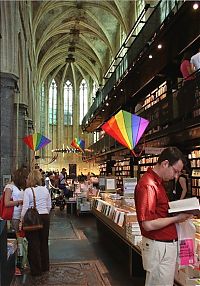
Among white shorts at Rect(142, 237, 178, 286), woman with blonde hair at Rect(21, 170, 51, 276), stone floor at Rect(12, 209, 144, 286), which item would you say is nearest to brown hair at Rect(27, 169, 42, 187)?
woman with blonde hair at Rect(21, 170, 51, 276)

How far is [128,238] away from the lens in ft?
17.6

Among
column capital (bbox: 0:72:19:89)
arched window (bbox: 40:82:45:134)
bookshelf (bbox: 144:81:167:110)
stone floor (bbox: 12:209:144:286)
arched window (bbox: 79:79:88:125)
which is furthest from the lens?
arched window (bbox: 79:79:88:125)

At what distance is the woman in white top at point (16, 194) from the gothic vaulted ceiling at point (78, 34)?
21.1 metres

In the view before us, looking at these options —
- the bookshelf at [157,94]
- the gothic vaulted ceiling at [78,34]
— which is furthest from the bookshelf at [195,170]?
the gothic vaulted ceiling at [78,34]

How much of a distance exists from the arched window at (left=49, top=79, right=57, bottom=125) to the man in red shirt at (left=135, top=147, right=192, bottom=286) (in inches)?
1533

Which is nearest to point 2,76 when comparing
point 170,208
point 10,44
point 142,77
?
point 10,44

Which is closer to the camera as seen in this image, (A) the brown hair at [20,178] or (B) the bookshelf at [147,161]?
(A) the brown hair at [20,178]

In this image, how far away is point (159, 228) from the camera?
8.50ft

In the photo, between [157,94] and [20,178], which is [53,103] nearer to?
[157,94]

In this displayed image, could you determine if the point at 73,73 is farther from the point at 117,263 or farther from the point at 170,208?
the point at 170,208

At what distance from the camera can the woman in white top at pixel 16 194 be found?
18.2 feet

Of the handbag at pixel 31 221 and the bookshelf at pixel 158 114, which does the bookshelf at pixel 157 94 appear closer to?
the bookshelf at pixel 158 114

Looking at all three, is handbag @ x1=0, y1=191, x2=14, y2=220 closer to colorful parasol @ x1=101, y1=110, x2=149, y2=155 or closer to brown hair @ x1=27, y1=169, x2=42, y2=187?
brown hair @ x1=27, y1=169, x2=42, y2=187

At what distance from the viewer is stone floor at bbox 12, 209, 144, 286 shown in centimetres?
512
